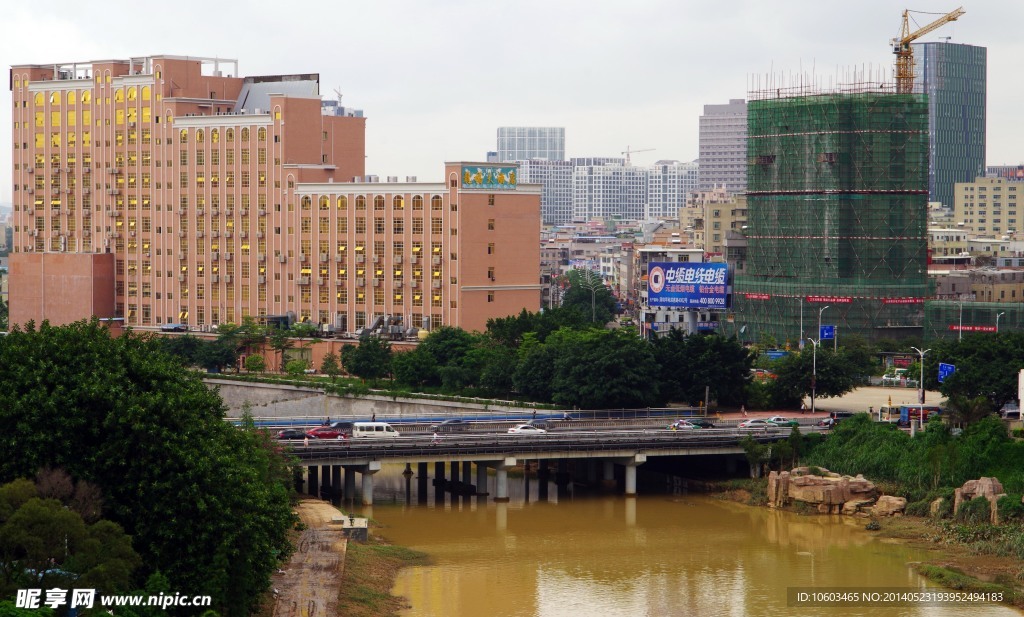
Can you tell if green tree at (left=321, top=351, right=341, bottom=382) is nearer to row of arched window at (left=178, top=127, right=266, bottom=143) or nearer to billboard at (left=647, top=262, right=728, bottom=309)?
row of arched window at (left=178, top=127, right=266, bottom=143)

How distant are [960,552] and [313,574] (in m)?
22.0

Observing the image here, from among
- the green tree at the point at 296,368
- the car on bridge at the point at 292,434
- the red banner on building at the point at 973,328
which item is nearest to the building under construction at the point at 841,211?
the red banner on building at the point at 973,328

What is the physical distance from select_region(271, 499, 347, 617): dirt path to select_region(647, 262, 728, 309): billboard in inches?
1990

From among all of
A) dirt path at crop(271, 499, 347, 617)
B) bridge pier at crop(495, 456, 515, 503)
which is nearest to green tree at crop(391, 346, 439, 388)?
Answer: bridge pier at crop(495, 456, 515, 503)

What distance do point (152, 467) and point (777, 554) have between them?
81.9 ft

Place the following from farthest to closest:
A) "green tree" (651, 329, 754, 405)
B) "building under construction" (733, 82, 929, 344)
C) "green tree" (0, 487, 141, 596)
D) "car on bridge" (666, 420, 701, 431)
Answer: "building under construction" (733, 82, 929, 344) → "green tree" (651, 329, 754, 405) → "car on bridge" (666, 420, 701, 431) → "green tree" (0, 487, 141, 596)

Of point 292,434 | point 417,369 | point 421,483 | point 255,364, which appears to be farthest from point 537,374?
point 255,364

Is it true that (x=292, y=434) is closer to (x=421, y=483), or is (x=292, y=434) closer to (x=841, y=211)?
(x=421, y=483)

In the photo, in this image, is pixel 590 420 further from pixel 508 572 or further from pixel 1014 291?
pixel 1014 291

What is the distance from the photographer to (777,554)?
5697 centimetres

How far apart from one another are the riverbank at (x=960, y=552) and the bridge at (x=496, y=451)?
15.9 feet

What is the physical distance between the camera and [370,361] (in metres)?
89.7

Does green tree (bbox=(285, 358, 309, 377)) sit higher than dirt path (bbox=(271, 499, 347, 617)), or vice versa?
green tree (bbox=(285, 358, 309, 377))

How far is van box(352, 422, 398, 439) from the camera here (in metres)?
67.2
